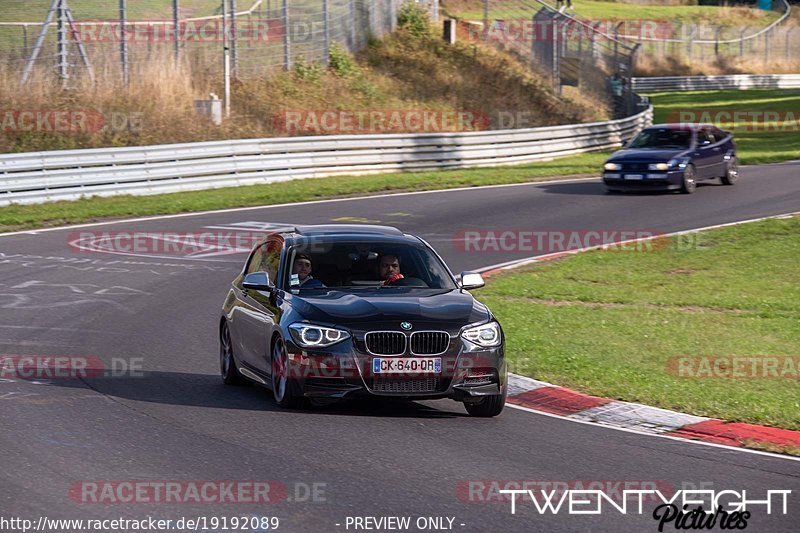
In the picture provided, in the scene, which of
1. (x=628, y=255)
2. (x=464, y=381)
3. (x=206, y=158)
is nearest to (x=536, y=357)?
(x=464, y=381)

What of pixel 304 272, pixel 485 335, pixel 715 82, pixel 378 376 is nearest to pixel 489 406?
pixel 485 335

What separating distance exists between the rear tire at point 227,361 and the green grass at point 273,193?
12.2 metres

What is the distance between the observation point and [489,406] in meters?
10.1

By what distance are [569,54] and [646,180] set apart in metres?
26.4

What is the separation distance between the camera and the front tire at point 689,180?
2894cm

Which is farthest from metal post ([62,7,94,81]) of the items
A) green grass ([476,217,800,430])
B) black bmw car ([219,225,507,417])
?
black bmw car ([219,225,507,417])

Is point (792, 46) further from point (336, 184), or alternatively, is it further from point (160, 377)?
point (160, 377)

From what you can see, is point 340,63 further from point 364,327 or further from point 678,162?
point 364,327

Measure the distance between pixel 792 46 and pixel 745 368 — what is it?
86.9 m

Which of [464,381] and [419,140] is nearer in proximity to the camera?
[464,381]

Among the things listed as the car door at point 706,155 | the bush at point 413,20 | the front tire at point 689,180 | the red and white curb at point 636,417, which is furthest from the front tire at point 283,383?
the bush at point 413,20

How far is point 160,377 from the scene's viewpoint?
11500 mm

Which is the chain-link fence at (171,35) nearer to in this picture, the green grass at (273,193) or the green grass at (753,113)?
the green grass at (273,193)

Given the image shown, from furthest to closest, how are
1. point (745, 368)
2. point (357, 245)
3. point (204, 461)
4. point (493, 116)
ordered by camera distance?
point (493, 116) → point (745, 368) → point (357, 245) → point (204, 461)
